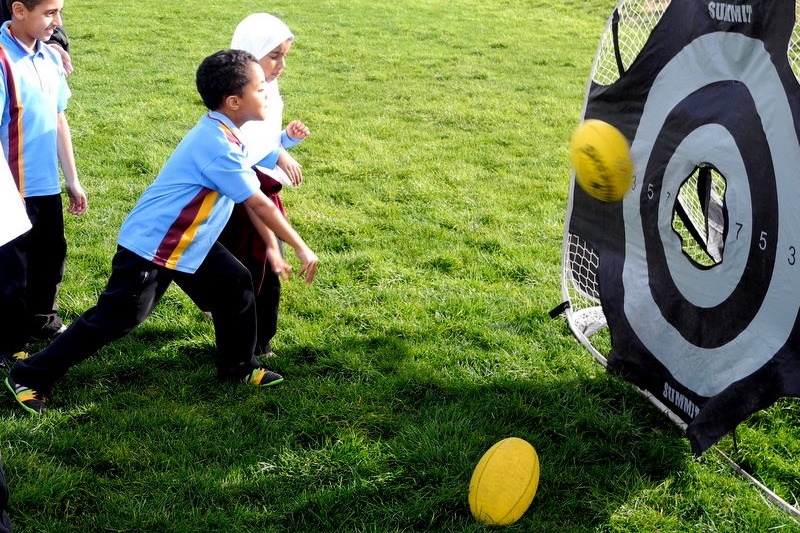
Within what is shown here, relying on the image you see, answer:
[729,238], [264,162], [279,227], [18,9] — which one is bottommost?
[279,227]

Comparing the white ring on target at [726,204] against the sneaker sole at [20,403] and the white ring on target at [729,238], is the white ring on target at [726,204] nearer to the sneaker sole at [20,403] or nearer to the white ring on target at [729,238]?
the white ring on target at [729,238]

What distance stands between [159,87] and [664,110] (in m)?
7.40

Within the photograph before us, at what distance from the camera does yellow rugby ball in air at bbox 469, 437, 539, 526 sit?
3014 millimetres

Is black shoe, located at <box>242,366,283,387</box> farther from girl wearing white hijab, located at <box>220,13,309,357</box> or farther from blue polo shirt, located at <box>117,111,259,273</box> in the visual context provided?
blue polo shirt, located at <box>117,111,259,273</box>

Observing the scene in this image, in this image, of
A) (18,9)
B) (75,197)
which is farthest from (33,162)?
(18,9)

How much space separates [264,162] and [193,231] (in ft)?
1.92

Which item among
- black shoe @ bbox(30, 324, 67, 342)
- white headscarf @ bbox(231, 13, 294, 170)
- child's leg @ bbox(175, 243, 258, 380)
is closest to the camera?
child's leg @ bbox(175, 243, 258, 380)

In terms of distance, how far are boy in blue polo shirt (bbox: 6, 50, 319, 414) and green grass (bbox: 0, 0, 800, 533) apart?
0.29 m

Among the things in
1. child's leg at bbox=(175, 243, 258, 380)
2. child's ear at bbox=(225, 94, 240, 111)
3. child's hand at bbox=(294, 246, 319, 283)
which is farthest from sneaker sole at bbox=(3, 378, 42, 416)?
child's ear at bbox=(225, 94, 240, 111)

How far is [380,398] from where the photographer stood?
386 centimetres

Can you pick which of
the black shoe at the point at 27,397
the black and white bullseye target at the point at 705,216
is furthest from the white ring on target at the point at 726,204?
the black shoe at the point at 27,397

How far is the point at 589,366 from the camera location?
4.11m

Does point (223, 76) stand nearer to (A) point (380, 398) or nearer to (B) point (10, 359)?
(A) point (380, 398)

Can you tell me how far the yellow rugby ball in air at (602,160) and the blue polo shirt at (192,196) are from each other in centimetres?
135
